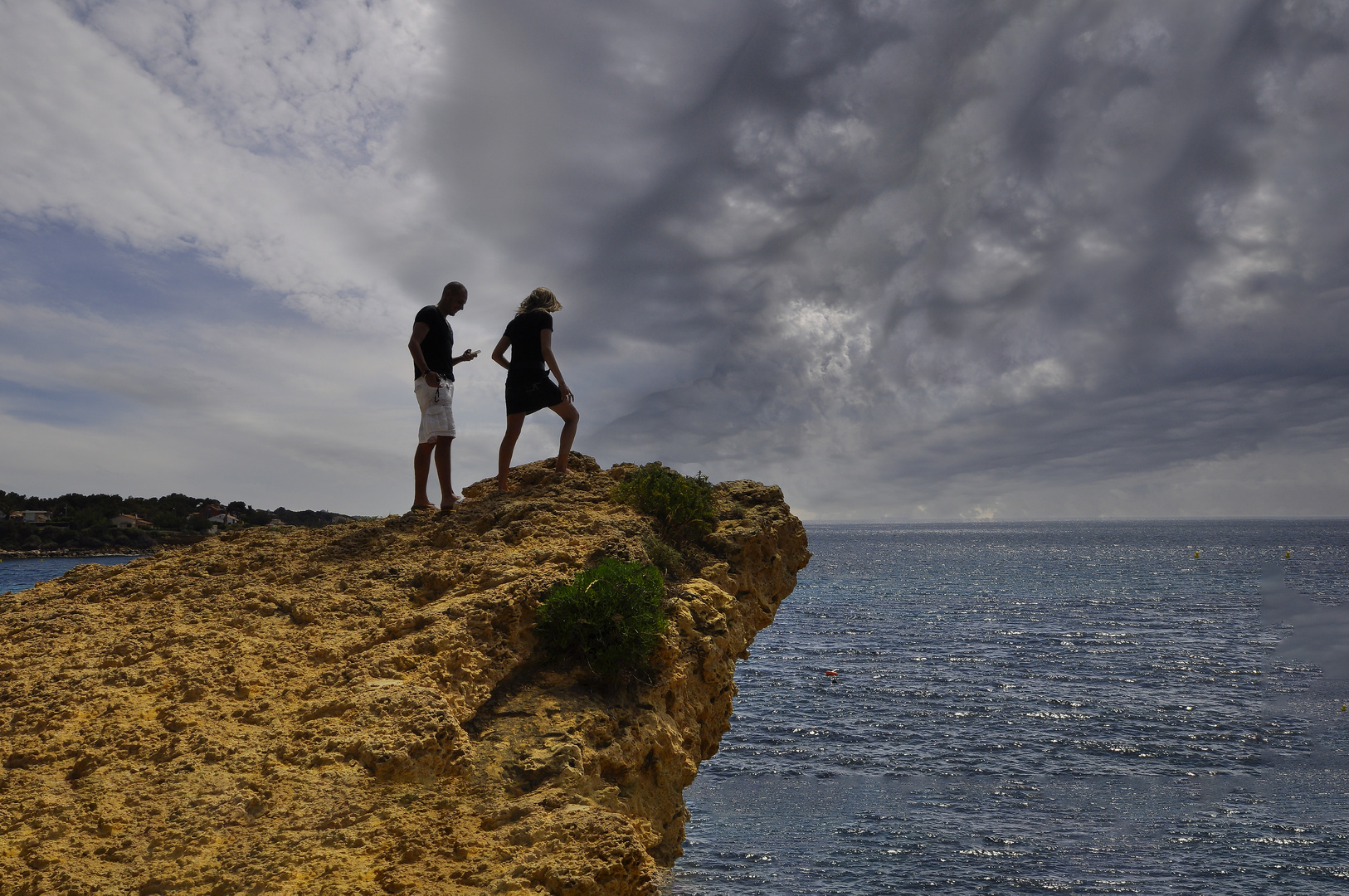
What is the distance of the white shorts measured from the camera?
30.2 feet

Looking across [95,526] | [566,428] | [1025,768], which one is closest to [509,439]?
[566,428]

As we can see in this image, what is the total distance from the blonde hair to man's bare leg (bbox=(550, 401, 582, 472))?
1.19 meters

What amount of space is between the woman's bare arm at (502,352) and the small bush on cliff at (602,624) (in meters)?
4.12

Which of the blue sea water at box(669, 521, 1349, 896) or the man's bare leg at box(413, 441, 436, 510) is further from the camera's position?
the blue sea water at box(669, 521, 1349, 896)

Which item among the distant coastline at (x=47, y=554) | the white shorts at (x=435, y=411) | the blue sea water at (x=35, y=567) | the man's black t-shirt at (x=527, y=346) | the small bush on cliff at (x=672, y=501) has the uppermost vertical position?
Result: the man's black t-shirt at (x=527, y=346)

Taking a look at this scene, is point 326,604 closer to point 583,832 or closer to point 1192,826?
point 583,832

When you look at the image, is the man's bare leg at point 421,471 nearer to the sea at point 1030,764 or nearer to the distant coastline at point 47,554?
the sea at point 1030,764

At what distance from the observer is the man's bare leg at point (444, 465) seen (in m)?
9.23

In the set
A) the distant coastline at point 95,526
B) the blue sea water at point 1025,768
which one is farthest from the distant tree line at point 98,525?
the blue sea water at point 1025,768

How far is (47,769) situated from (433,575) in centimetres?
288

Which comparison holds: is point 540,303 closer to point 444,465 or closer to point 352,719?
point 444,465

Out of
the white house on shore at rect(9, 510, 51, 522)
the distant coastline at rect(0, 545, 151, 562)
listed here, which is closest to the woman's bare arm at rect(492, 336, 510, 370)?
the distant coastline at rect(0, 545, 151, 562)

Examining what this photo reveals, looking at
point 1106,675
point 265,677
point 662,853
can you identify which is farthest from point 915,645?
point 265,677

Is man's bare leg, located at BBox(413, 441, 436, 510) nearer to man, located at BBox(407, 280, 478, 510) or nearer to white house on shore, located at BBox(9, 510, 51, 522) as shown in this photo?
man, located at BBox(407, 280, 478, 510)
